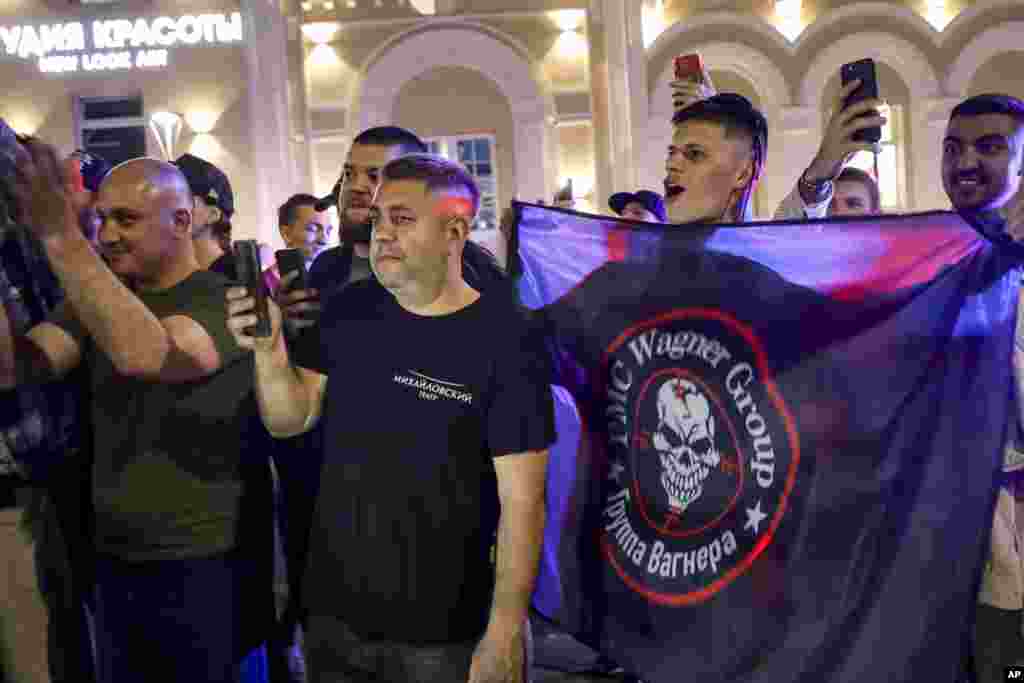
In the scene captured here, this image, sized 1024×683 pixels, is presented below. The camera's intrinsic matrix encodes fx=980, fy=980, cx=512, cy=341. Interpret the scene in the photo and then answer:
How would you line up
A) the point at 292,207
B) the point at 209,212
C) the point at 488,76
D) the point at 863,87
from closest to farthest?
the point at 863,87, the point at 209,212, the point at 292,207, the point at 488,76

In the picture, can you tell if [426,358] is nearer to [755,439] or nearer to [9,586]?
[755,439]

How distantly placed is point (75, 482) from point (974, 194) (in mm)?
3213

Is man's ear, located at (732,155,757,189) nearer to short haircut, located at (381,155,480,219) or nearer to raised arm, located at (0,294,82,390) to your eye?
short haircut, located at (381,155,480,219)

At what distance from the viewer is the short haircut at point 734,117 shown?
3.32m

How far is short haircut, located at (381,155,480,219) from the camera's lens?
Answer: 2535 mm

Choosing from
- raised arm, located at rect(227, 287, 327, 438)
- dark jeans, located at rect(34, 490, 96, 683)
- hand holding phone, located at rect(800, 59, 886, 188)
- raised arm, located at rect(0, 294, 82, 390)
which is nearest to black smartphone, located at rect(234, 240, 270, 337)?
raised arm, located at rect(227, 287, 327, 438)

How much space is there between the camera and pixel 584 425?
10.4 feet

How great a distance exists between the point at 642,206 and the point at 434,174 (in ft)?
13.4

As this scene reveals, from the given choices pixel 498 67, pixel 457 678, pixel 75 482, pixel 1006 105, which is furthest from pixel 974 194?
pixel 498 67

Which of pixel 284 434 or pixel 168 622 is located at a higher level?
pixel 284 434

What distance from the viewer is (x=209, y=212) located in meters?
4.11

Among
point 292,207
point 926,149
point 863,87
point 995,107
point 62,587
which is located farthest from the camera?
point 926,149

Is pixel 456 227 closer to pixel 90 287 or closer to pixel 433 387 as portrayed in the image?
pixel 433 387

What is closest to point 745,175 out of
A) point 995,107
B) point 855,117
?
point 855,117
